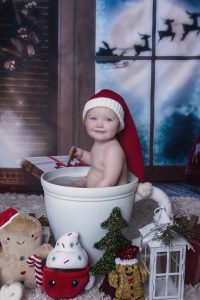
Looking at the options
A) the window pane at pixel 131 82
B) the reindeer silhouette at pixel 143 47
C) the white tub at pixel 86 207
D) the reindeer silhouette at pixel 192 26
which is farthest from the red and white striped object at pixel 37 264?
the reindeer silhouette at pixel 192 26

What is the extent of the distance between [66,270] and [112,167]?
0.32 m

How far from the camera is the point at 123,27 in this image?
6.95 ft

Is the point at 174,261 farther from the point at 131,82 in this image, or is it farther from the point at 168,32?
the point at 168,32

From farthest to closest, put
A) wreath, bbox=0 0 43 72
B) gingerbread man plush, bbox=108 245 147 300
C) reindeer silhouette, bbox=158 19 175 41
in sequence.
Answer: reindeer silhouette, bbox=158 19 175 41 → wreath, bbox=0 0 43 72 → gingerbread man plush, bbox=108 245 147 300

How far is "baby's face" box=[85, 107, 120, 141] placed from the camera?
4.45 feet

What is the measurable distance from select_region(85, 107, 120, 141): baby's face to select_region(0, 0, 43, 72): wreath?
81 centimetres

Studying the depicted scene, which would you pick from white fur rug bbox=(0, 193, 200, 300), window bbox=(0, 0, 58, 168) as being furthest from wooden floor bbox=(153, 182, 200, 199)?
window bbox=(0, 0, 58, 168)

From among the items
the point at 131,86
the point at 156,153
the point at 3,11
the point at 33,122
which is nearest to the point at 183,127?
the point at 156,153

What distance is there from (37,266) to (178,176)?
47.4 inches

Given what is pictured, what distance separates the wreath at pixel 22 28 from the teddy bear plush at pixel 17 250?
104 centimetres

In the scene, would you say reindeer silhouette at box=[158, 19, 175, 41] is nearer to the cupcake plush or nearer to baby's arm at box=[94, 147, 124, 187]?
baby's arm at box=[94, 147, 124, 187]

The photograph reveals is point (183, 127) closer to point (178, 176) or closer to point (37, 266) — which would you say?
point (178, 176)

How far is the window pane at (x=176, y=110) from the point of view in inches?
84.9

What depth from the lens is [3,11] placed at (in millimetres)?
2035
